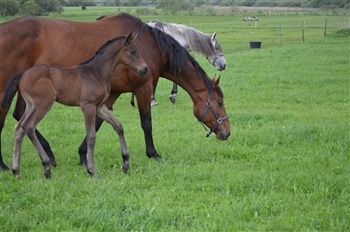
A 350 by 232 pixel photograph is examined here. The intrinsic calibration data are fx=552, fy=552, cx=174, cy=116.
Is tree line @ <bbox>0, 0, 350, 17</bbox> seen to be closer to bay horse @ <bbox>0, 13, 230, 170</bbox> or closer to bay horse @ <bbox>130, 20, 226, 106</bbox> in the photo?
bay horse @ <bbox>130, 20, 226, 106</bbox>

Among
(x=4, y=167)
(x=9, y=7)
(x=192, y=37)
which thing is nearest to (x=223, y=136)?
(x=4, y=167)

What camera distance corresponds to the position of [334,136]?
27.6ft

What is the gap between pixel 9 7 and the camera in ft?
146

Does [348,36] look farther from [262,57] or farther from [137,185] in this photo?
[137,185]

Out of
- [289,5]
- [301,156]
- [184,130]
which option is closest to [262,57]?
[184,130]

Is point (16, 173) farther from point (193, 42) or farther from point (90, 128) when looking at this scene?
point (193, 42)

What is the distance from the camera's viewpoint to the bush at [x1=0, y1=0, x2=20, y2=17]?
43719mm

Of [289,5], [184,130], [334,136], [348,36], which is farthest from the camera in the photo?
[289,5]

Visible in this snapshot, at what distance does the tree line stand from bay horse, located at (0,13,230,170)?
3715 centimetres

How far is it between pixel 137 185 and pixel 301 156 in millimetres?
2472

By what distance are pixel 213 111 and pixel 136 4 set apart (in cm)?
8245

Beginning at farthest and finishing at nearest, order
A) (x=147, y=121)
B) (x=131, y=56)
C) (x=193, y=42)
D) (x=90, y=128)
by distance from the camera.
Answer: (x=193, y=42) < (x=147, y=121) < (x=131, y=56) < (x=90, y=128)

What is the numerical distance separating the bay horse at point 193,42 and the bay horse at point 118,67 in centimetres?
433

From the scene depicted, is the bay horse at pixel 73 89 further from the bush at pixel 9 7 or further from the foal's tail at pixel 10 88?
the bush at pixel 9 7
